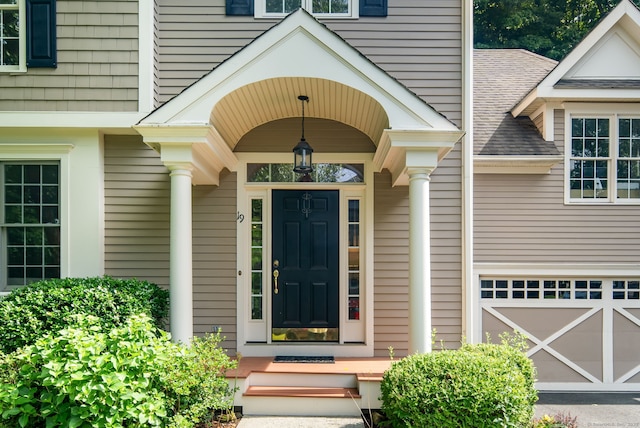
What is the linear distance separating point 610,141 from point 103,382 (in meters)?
7.61

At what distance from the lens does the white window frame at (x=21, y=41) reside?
5465 mm

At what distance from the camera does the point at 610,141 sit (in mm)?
6984

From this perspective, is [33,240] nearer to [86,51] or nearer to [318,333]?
[86,51]

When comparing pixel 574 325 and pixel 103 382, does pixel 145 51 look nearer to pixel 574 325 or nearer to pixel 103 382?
pixel 103 382

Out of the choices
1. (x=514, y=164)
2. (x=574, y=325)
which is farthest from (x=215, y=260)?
(x=574, y=325)

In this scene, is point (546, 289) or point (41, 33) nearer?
point (41, 33)

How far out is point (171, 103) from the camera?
14.7 ft

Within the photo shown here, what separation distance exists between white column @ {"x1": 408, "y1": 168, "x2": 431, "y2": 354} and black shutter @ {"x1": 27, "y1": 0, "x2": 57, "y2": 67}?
4.63m

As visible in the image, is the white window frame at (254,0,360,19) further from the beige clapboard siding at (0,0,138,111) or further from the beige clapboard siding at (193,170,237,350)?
the beige clapboard siding at (193,170,237,350)

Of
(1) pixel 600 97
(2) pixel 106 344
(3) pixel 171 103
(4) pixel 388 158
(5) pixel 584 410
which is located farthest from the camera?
(1) pixel 600 97

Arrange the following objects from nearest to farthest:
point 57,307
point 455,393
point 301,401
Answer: point 455,393 < point 57,307 < point 301,401

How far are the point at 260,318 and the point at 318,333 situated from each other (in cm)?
83

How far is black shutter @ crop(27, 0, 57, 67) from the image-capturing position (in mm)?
5430

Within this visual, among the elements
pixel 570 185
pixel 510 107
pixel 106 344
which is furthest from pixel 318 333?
pixel 510 107
